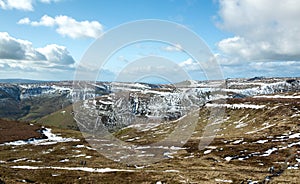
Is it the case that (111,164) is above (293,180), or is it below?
below

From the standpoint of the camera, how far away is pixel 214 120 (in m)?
134

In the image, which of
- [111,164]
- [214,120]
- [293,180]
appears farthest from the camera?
[214,120]

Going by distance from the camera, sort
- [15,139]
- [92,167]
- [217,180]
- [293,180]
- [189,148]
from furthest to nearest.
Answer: [15,139] → [189,148] → [92,167] → [217,180] → [293,180]

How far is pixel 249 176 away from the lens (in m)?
A: 40.3

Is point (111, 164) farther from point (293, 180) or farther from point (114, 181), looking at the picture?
point (293, 180)

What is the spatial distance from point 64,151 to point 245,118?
7655 cm

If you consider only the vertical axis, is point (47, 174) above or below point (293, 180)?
below

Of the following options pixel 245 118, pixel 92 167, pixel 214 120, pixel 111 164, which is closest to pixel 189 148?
pixel 111 164

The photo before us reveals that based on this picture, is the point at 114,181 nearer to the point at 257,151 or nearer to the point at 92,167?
the point at 92,167

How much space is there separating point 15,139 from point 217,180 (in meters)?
77.9

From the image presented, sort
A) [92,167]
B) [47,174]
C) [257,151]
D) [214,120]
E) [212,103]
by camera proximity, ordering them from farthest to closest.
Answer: [212,103] → [214,120] → [257,151] → [92,167] → [47,174]

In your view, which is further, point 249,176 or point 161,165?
point 161,165

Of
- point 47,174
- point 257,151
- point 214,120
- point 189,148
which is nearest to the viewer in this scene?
point 47,174

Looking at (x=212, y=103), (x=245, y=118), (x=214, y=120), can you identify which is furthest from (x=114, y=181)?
(x=212, y=103)
